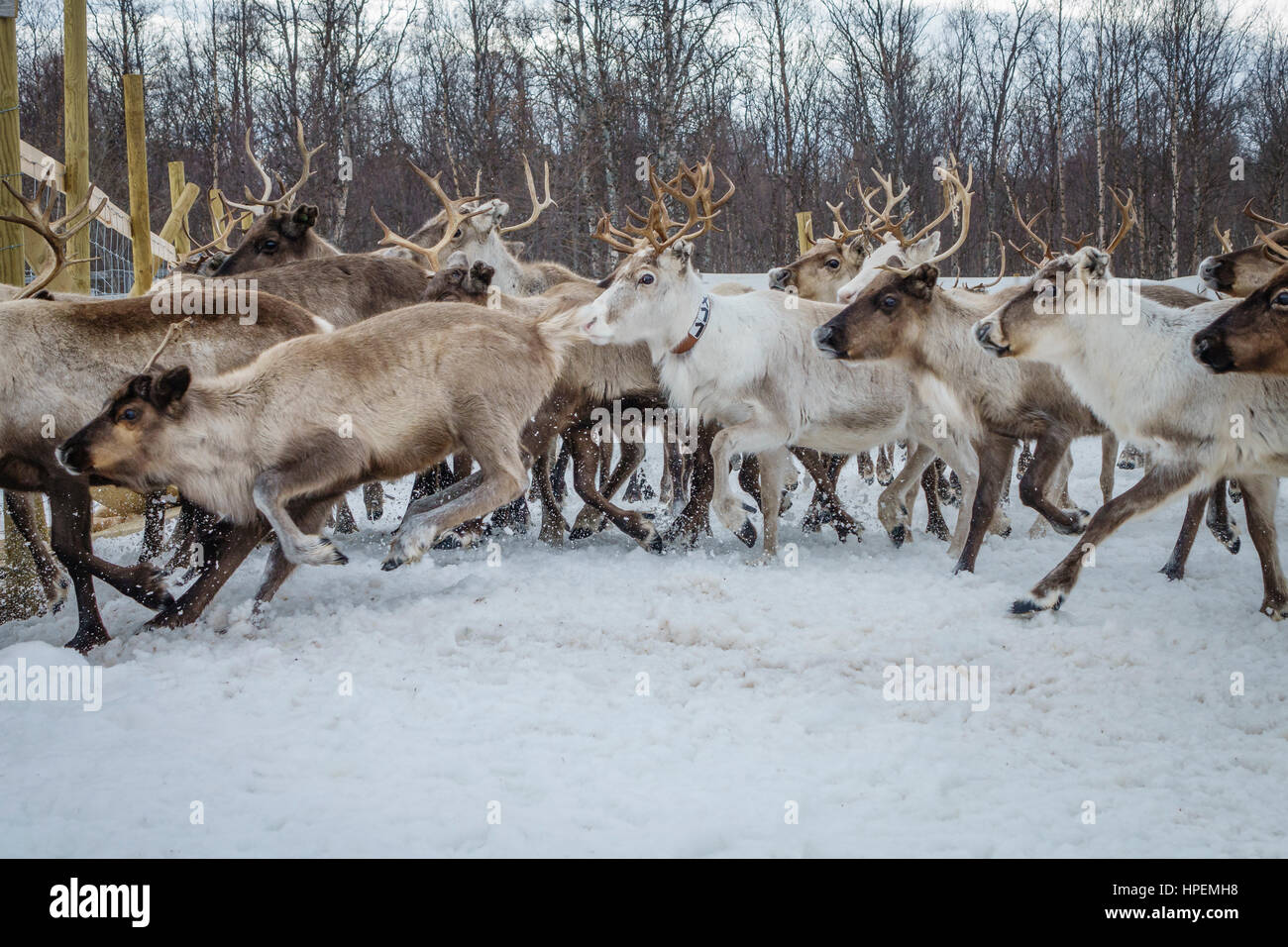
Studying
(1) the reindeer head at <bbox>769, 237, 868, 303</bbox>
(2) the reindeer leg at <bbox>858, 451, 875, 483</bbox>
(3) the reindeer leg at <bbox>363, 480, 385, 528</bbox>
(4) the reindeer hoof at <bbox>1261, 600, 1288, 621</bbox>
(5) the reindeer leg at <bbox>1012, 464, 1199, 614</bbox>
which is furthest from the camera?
(2) the reindeer leg at <bbox>858, 451, 875, 483</bbox>

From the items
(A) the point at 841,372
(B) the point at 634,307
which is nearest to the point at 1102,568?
(A) the point at 841,372

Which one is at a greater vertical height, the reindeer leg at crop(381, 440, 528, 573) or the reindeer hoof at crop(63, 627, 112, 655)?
the reindeer leg at crop(381, 440, 528, 573)

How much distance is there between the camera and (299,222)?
24.5 feet

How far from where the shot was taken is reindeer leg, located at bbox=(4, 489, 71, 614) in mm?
5621

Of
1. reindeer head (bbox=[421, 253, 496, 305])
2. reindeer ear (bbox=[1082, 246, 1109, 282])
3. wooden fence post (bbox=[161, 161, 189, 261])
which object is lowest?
reindeer ear (bbox=[1082, 246, 1109, 282])

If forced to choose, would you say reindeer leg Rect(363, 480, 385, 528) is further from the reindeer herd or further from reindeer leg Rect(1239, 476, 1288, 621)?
reindeer leg Rect(1239, 476, 1288, 621)

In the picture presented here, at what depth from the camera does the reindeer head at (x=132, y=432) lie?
4.27 metres

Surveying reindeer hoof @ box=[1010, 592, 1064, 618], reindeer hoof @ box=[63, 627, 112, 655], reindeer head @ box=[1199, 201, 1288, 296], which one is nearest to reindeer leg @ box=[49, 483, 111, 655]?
reindeer hoof @ box=[63, 627, 112, 655]

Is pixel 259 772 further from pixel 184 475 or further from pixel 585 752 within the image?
pixel 184 475

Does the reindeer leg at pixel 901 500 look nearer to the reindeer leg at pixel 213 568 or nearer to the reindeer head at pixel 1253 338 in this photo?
the reindeer head at pixel 1253 338

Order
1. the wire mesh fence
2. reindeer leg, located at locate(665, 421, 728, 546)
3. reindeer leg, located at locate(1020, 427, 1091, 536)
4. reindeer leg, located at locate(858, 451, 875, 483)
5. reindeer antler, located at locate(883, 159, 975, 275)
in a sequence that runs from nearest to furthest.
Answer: reindeer leg, located at locate(1020, 427, 1091, 536) < reindeer antler, located at locate(883, 159, 975, 275) < reindeer leg, located at locate(665, 421, 728, 546) < the wire mesh fence < reindeer leg, located at locate(858, 451, 875, 483)

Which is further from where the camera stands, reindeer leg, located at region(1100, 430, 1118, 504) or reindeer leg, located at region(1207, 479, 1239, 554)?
reindeer leg, located at region(1100, 430, 1118, 504)

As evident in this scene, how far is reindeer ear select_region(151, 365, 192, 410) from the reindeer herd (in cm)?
1

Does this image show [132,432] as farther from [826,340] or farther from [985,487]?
[985,487]
